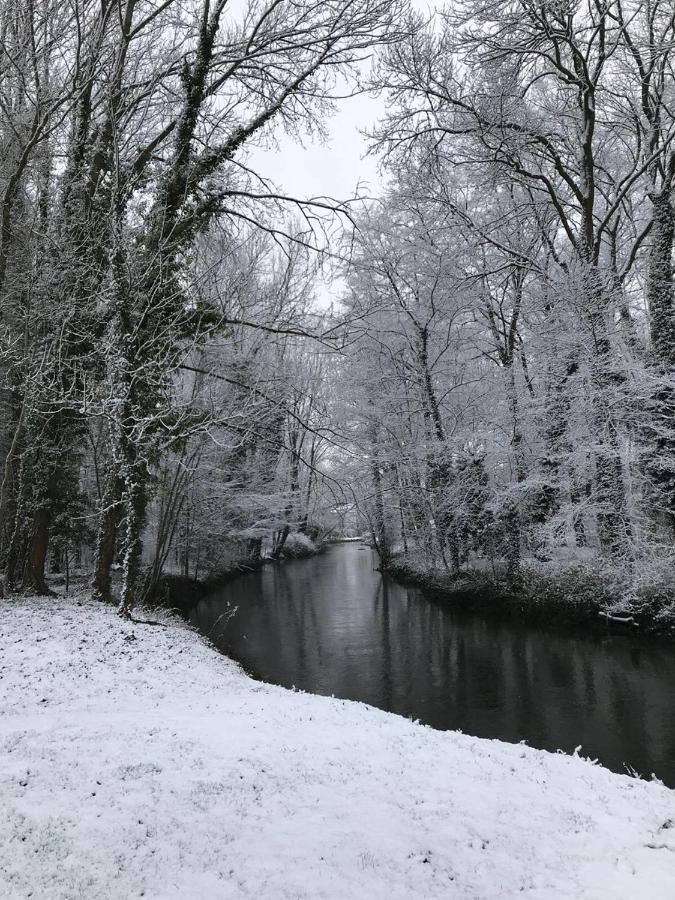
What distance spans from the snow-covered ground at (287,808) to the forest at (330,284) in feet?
12.4

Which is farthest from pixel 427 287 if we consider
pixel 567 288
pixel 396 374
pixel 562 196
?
pixel 567 288

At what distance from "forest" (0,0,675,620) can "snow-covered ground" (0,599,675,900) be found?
379cm

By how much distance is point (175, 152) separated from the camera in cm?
1076

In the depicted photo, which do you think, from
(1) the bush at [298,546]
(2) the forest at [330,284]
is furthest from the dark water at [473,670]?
(1) the bush at [298,546]

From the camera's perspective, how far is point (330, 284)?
31.6 feet

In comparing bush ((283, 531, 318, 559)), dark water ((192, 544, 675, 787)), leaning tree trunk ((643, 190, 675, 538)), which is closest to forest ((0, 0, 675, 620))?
leaning tree trunk ((643, 190, 675, 538))

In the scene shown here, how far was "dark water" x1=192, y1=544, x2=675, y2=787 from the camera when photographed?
7816 millimetres

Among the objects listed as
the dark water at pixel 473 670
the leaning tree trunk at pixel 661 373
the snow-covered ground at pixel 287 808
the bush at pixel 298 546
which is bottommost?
the dark water at pixel 473 670

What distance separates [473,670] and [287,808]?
776cm

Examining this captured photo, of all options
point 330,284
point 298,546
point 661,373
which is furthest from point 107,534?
point 298,546

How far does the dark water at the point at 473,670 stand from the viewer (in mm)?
7816

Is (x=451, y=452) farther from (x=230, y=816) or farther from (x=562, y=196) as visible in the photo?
(x=230, y=816)

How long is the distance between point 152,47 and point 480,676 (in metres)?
14.0

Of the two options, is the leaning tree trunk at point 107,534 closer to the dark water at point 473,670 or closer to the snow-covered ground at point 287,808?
the dark water at point 473,670
